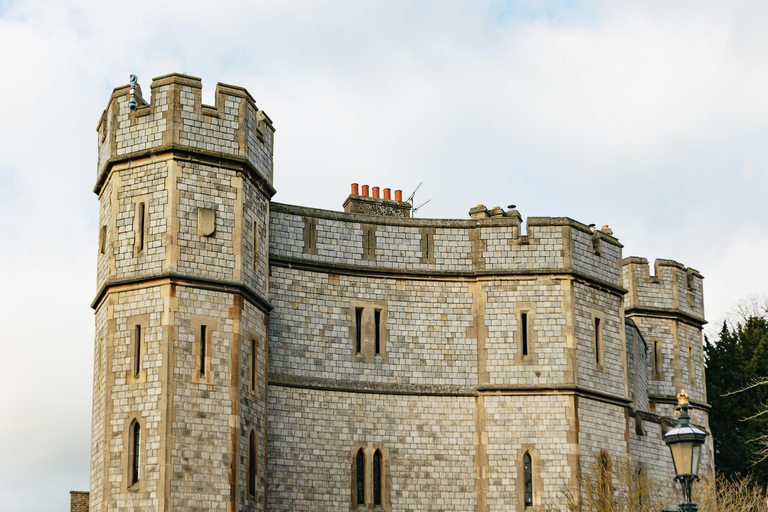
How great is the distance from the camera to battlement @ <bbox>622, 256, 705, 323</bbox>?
38031mm

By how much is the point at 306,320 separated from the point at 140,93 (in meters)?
6.69

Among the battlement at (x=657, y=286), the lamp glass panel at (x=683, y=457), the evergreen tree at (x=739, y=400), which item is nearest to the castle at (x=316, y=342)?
the battlement at (x=657, y=286)

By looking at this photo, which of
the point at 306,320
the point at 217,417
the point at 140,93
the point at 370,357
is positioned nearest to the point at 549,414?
the point at 370,357

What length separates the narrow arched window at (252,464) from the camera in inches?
997

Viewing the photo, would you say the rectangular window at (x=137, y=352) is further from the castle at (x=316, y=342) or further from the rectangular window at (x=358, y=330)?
the rectangular window at (x=358, y=330)

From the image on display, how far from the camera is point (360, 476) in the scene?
2783 cm

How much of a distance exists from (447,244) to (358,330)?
10.8 feet

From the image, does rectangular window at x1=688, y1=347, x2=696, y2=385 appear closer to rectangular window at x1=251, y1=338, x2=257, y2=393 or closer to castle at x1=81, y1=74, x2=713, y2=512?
castle at x1=81, y1=74, x2=713, y2=512

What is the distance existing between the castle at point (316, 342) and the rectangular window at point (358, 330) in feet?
0.12

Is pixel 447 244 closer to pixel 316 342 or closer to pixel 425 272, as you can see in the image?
pixel 425 272

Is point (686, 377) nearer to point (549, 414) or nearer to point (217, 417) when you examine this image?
point (549, 414)

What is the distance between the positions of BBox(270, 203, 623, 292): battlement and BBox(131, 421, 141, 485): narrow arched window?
685 centimetres

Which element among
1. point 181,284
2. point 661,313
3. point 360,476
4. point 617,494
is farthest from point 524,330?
point 661,313

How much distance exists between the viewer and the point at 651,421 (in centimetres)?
3381
